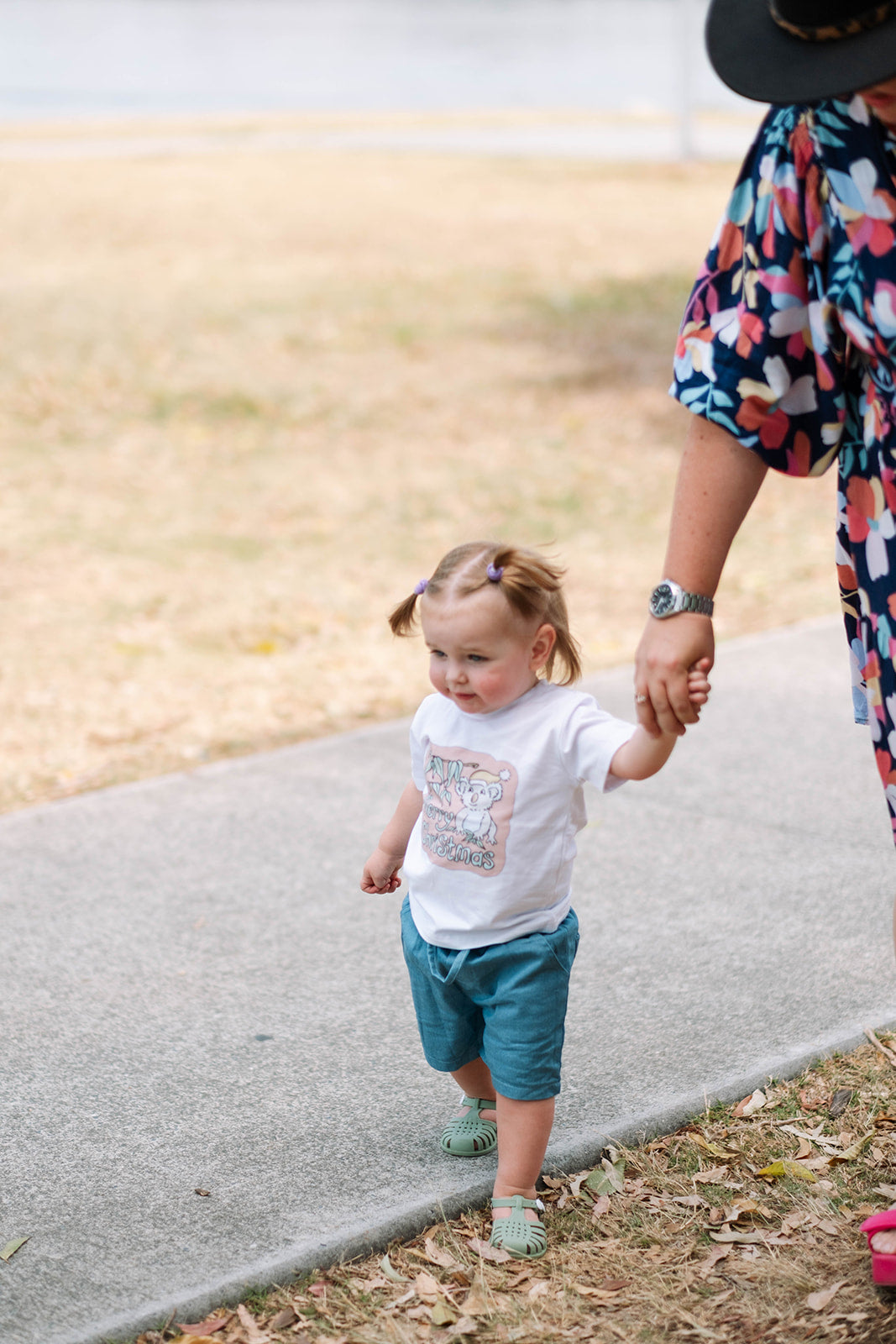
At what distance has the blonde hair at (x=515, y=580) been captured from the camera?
230 cm

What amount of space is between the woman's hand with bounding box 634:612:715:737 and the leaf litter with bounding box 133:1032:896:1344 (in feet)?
2.96

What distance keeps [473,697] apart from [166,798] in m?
2.34

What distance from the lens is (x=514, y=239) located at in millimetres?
15375

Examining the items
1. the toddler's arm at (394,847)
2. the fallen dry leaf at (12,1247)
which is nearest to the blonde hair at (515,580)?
the toddler's arm at (394,847)

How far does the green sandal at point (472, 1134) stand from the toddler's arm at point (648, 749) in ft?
2.64

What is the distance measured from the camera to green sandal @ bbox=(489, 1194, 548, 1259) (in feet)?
7.75

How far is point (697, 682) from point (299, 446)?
25.7 feet

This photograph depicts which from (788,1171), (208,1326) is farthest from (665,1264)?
(208,1326)

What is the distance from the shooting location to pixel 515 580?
7.51ft

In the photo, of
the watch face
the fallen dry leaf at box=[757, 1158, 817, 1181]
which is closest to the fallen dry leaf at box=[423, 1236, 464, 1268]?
the fallen dry leaf at box=[757, 1158, 817, 1181]

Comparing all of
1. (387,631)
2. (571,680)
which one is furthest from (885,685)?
(387,631)

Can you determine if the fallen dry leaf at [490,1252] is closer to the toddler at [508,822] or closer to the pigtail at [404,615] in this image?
the toddler at [508,822]

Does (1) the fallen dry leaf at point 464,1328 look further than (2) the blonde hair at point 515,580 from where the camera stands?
No

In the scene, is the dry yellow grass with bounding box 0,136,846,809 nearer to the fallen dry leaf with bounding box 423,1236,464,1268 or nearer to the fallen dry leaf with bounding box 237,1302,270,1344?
the fallen dry leaf with bounding box 423,1236,464,1268
